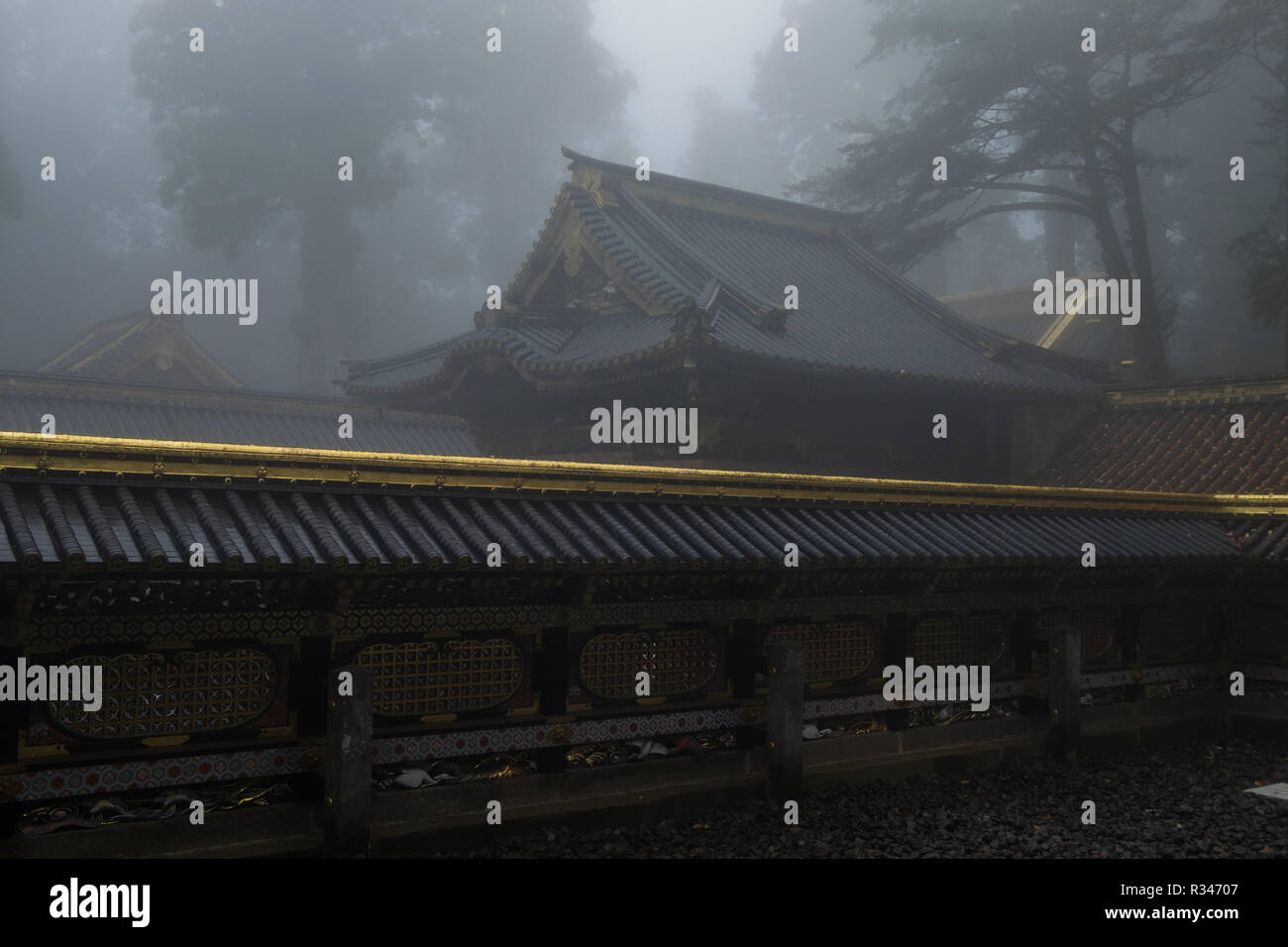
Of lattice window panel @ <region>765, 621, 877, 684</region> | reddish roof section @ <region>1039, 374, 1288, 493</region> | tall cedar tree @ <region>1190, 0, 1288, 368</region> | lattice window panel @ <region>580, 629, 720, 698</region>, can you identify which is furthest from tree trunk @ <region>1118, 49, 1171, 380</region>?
lattice window panel @ <region>580, 629, 720, 698</region>

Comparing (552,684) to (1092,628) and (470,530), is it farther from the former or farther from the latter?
(1092,628)

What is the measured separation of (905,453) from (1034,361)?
349cm

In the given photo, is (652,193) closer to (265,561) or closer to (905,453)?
(905,453)

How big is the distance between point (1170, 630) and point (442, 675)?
452 inches

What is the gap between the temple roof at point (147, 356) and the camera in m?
31.1

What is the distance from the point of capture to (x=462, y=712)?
436 inches

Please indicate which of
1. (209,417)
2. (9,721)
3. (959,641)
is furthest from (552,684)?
(209,417)

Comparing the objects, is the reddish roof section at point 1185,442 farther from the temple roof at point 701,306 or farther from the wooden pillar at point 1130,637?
the wooden pillar at point 1130,637

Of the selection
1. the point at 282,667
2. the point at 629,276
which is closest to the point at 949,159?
the point at 629,276

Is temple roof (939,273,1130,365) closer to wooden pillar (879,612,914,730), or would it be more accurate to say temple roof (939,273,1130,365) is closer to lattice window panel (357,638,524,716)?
wooden pillar (879,612,914,730)

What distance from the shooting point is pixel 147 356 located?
31.8 metres

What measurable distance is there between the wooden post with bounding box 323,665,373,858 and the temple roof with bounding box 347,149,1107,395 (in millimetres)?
7851

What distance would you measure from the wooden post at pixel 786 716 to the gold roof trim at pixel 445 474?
5.79 ft

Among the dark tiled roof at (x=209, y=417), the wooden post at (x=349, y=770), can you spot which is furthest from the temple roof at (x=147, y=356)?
the wooden post at (x=349, y=770)
